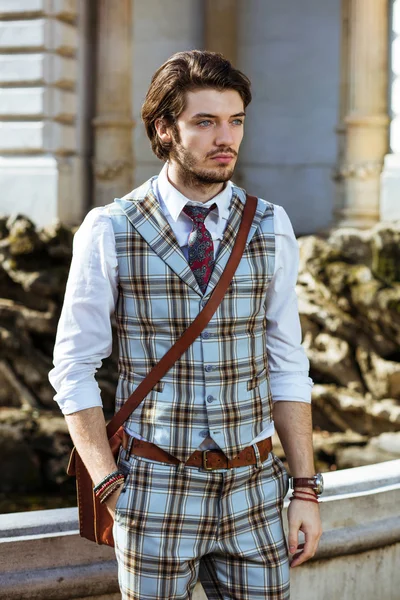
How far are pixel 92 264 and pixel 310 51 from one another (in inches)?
371

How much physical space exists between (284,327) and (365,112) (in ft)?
27.7

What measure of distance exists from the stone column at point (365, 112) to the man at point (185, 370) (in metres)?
8.20

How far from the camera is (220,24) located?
1121 centimetres

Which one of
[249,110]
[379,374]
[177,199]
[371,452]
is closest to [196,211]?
[177,199]

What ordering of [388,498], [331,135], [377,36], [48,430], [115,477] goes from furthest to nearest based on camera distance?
[331,135] → [377,36] → [48,430] → [388,498] → [115,477]

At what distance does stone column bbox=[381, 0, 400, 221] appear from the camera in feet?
32.9

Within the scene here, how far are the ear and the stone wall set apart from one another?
4744 millimetres

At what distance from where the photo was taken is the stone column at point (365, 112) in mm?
10172

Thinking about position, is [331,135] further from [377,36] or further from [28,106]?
[28,106]

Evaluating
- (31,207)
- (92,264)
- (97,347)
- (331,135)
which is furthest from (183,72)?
(331,135)

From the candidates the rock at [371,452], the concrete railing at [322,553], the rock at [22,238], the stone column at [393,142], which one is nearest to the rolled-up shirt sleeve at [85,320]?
the concrete railing at [322,553]

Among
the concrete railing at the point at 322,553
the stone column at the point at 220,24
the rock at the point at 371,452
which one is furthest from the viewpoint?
the stone column at the point at 220,24

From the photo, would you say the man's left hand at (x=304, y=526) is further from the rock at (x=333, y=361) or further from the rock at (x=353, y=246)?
the rock at (x=353, y=246)

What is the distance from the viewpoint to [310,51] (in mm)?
11016
